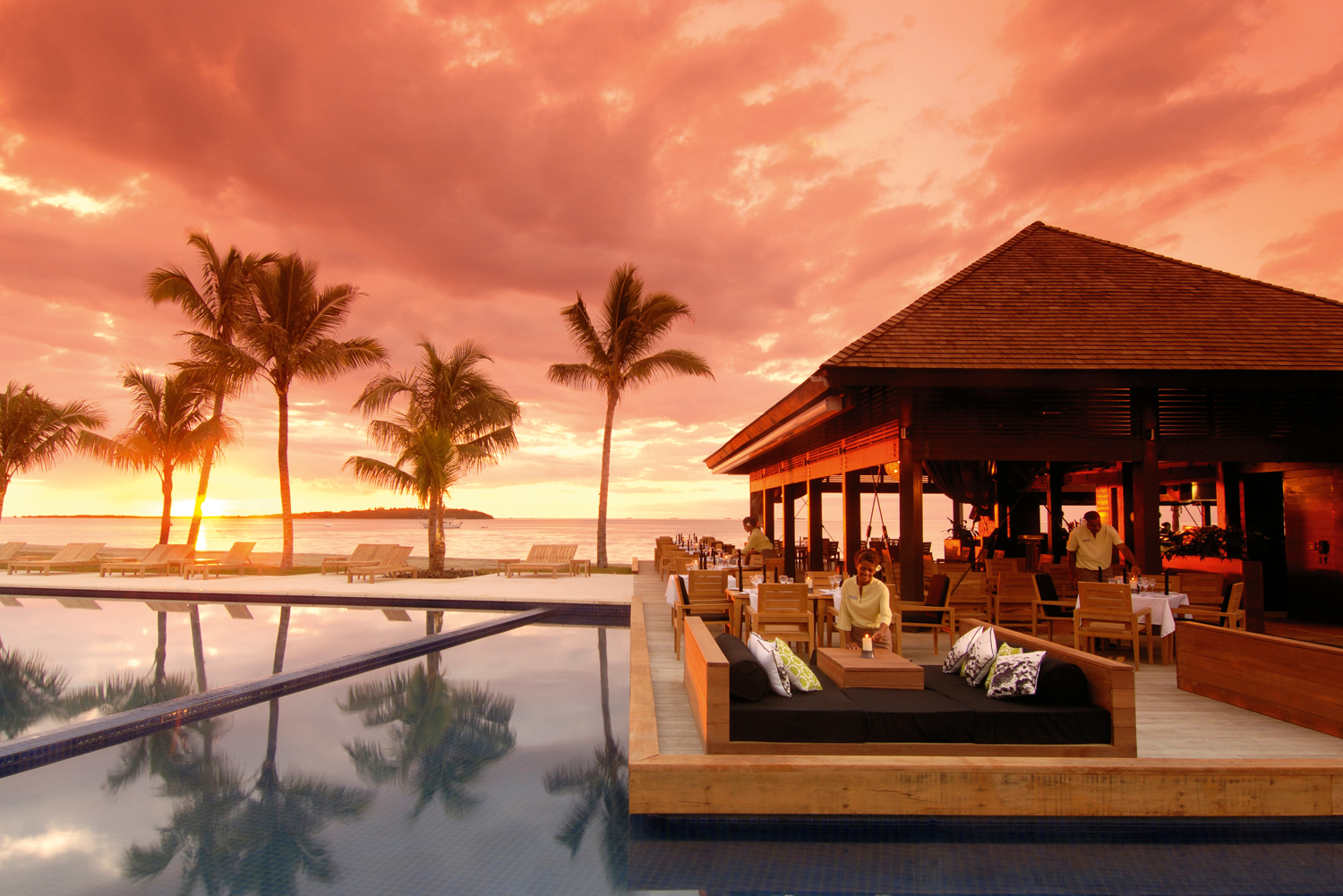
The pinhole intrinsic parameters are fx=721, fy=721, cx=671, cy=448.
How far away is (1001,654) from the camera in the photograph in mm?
4918

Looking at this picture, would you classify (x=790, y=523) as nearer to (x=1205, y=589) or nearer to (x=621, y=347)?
(x=621, y=347)

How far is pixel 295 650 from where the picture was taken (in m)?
9.57

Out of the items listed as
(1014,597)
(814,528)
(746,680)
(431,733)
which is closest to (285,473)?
(814,528)

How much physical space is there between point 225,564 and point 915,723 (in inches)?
767

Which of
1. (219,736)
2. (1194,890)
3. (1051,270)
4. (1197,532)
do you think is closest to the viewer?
(1194,890)

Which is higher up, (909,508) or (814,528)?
(909,508)

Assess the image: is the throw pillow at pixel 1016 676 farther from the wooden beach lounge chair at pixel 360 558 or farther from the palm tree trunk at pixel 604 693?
the wooden beach lounge chair at pixel 360 558

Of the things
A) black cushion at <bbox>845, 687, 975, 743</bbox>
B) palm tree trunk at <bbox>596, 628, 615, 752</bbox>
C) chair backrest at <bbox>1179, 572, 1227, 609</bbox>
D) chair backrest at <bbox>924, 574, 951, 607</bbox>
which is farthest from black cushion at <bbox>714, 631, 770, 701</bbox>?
chair backrest at <bbox>1179, 572, 1227, 609</bbox>

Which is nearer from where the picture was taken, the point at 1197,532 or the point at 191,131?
the point at 1197,532

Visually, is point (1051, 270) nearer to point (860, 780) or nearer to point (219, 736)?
point (860, 780)

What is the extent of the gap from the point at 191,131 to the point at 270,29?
3.90m

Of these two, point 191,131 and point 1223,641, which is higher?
point 191,131

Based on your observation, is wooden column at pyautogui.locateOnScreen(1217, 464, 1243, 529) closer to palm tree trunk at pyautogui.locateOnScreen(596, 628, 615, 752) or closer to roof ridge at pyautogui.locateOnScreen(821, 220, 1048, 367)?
roof ridge at pyautogui.locateOnScreen(821, 220, 1048, 367)

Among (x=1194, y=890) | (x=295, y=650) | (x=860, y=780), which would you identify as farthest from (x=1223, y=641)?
(x=295, y=650)
